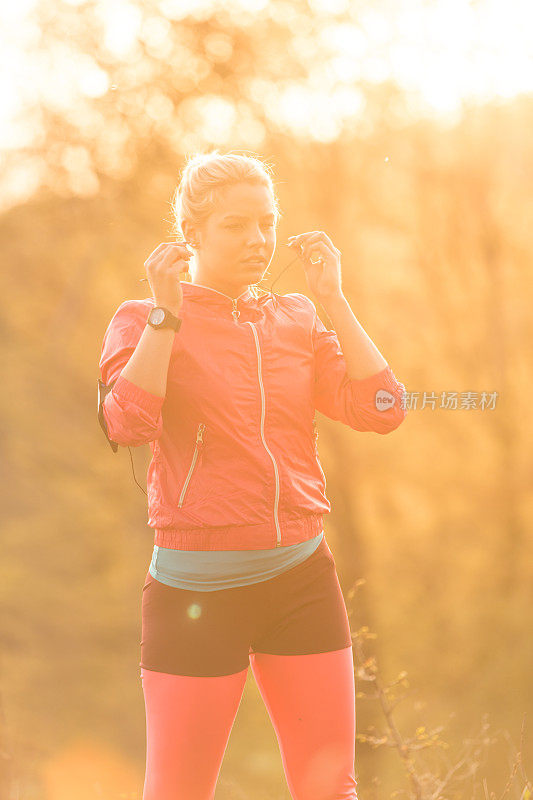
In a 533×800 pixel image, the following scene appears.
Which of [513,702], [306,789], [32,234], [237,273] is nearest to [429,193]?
[32,234]

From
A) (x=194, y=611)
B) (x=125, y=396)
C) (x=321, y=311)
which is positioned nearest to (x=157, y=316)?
(x=125, y=396)

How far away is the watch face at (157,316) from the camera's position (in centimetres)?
189

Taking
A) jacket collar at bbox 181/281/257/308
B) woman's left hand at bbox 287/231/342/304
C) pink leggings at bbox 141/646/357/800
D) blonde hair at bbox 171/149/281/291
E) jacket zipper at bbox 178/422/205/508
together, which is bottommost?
pink leggings at bbox 141/646/357/800

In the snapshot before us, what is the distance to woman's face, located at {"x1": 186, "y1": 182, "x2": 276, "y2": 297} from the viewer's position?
205 cm

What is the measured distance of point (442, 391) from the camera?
7.38m

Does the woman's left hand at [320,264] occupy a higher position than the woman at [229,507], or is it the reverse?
the woman's left hand at [320,264]

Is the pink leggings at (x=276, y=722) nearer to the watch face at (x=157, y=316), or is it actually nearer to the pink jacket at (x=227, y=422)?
the pink jacket at (x=227, y=422)

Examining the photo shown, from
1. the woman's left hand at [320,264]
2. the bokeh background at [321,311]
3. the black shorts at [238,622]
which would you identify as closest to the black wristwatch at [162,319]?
the woman's left hand at [320,264]

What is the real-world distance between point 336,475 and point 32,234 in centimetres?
316

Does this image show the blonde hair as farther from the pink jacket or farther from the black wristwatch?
the black wristwatch

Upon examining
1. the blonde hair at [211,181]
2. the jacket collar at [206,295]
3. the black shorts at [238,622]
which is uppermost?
the blonde hair at [211,181]

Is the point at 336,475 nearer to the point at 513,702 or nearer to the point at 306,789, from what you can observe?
the point at 513,702

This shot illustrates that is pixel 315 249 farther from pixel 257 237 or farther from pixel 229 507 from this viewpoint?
pixel 229 507

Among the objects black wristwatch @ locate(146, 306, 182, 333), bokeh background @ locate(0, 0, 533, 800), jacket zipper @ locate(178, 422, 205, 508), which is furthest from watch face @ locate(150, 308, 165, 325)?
bokeh background @ locate(0, 0, 533, 800)
